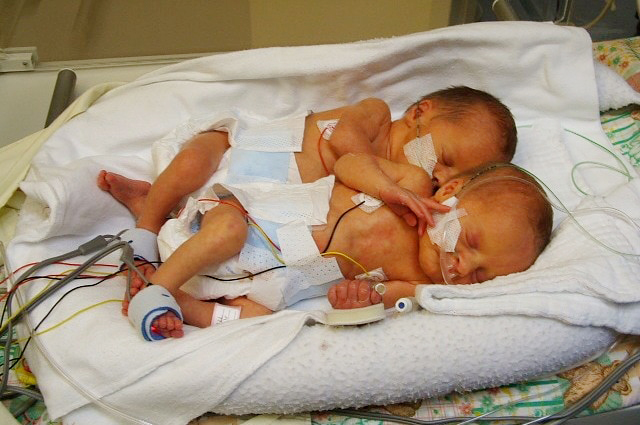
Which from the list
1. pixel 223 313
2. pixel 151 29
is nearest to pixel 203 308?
pixel 223 313

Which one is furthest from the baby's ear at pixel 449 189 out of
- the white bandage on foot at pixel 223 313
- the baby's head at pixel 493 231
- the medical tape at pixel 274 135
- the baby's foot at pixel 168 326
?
the baby's foot at pixel 168 326

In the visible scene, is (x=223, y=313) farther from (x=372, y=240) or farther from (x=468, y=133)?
(x=468, y=133)

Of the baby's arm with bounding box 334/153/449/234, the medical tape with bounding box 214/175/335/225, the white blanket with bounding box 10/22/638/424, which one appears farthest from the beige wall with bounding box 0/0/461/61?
the baby's arm with bounding box 334/153/449/234

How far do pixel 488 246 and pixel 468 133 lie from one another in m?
0.29

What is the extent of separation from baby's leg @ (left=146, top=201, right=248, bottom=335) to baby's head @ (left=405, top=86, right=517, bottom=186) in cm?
49

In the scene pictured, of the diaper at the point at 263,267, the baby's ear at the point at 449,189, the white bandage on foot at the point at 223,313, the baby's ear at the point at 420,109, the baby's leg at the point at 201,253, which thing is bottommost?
the white bandage on foot at the point at 223,313

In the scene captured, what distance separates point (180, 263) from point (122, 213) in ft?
1.21

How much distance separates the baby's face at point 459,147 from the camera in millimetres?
1439

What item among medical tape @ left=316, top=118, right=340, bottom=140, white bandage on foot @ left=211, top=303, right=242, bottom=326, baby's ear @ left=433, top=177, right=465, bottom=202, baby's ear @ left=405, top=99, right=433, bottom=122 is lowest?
white bandage on foot @ left=211, top=303, right=242, bottom=326

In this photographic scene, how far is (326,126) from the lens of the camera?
158 centimetres

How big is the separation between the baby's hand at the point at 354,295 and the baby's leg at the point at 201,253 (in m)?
0.23

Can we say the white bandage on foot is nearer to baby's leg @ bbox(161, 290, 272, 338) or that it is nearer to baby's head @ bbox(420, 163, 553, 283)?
baby's leg @ bbox(161, 290, 272, 338)

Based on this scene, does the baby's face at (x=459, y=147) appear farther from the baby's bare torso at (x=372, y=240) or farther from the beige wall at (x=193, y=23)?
the beige wall at (x=193, y=23)

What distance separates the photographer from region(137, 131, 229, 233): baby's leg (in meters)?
1.43
